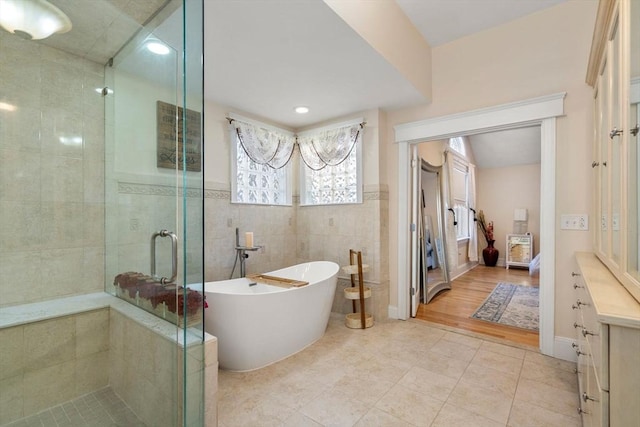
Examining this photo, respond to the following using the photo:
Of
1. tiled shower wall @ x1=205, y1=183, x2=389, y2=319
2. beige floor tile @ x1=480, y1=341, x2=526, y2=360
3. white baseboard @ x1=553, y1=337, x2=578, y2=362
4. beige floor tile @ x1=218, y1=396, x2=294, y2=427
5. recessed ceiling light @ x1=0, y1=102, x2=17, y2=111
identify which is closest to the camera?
beige floor tile @ x1=218, y1=396, x2=294, y2=427

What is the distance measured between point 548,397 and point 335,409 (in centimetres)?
135

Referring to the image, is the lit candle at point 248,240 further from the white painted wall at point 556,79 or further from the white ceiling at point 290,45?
the white painted wall at point 556,79

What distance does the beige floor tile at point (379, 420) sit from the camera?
63.3 inches

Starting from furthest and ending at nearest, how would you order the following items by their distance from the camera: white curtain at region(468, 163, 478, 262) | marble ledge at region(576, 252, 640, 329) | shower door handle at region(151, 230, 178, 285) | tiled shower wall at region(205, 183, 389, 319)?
white curtain at region(468, 163, 478, 262)
tiled shower wall at region(205, 183, 389, 319)
shower door handle at region(151, 230, 178, 285)
marble ledge at region(576, 252, 640, 329)

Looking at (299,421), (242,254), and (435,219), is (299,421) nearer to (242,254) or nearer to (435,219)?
(242,254)

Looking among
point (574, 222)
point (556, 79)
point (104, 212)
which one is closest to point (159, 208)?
point (104, 212)

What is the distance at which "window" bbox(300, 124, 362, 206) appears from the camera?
331cm

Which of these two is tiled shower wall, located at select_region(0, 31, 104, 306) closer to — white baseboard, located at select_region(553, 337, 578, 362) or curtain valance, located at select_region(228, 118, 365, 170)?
curtain valance, located at select_region(228, 118, 365, 170)

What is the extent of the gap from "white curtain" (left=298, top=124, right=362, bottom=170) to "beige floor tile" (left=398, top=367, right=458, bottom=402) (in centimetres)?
221

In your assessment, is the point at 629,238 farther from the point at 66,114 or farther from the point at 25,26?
the point at 25,26

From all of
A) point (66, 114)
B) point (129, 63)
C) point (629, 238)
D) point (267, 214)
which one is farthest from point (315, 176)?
point (629, 238)

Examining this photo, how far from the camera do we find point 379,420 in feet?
5.40

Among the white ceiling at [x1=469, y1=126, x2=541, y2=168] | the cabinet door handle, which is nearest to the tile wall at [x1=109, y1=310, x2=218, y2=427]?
the cabinet door handle

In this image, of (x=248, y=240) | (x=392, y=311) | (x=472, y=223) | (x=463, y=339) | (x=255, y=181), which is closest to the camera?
(x=463, y=339)
